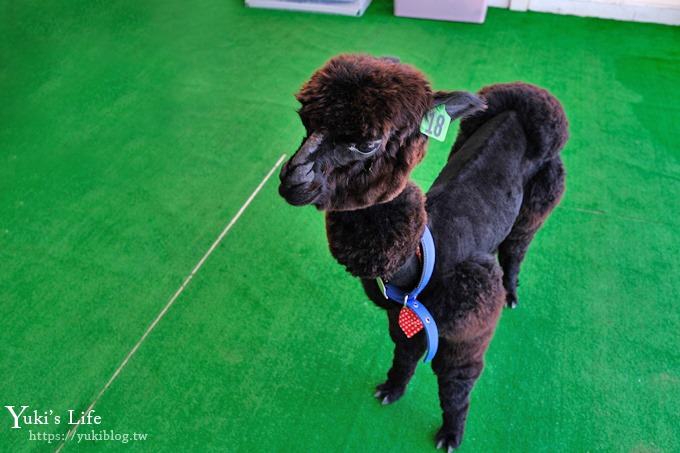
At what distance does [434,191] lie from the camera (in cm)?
132

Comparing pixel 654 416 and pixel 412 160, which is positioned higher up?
pixel 412 160

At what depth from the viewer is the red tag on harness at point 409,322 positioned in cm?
116

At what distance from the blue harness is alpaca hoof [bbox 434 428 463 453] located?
0.44 meters

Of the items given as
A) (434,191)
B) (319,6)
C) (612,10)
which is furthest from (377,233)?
(612,10)

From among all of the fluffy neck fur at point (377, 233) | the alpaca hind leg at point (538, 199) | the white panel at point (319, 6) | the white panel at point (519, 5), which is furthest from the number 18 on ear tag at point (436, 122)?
the white panel at point (519, 5)

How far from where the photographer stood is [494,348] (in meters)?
1.73

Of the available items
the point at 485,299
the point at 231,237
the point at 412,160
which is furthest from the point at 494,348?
the point at 231,237

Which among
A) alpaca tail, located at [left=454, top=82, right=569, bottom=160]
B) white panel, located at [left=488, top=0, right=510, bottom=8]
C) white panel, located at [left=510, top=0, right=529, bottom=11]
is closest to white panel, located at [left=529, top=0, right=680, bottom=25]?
white panel, located at [left=510, top=0, right=529, bottom=11]

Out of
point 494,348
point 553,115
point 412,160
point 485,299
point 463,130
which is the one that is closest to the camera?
point 412,160

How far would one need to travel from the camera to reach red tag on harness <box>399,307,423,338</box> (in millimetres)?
1157

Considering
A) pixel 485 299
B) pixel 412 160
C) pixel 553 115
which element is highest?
pixel 412 160

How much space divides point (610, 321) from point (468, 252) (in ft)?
3.02

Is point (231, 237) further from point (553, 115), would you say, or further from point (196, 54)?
point (196, 54)

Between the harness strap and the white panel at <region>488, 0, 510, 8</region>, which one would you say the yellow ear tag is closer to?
the harness strap
